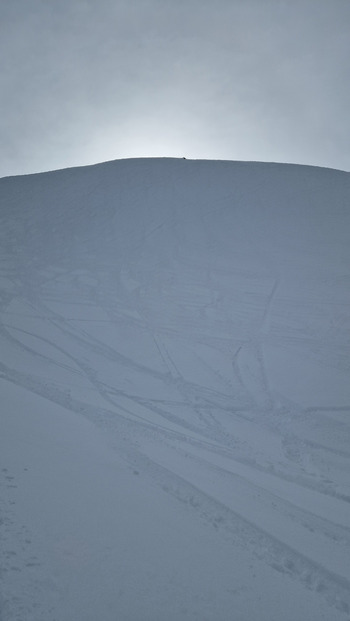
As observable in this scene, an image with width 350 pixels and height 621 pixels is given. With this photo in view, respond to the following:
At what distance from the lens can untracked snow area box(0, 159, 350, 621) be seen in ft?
7.59

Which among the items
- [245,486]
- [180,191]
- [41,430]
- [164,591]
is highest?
[180,191]

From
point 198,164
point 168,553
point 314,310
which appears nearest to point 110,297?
point 314,310

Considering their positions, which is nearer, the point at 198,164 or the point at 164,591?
the point at 164,591

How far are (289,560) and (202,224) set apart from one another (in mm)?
14288

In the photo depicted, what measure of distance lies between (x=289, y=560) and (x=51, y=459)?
191cm

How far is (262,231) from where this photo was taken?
15.4 metres

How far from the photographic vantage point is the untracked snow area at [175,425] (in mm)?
2312

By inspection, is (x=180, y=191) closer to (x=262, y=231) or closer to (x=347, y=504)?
(x=262, y=231)

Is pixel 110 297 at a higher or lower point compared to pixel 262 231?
lower

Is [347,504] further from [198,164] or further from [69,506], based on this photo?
[198,164]

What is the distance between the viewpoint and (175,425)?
4926mm

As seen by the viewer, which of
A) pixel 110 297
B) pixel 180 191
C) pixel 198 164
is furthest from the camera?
pixel 198 164

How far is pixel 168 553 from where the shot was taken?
8.34ft

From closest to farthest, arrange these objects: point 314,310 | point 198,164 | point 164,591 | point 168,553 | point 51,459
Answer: point 164,591, point 168,553, point 51,459, point 314,310, point 198,164
